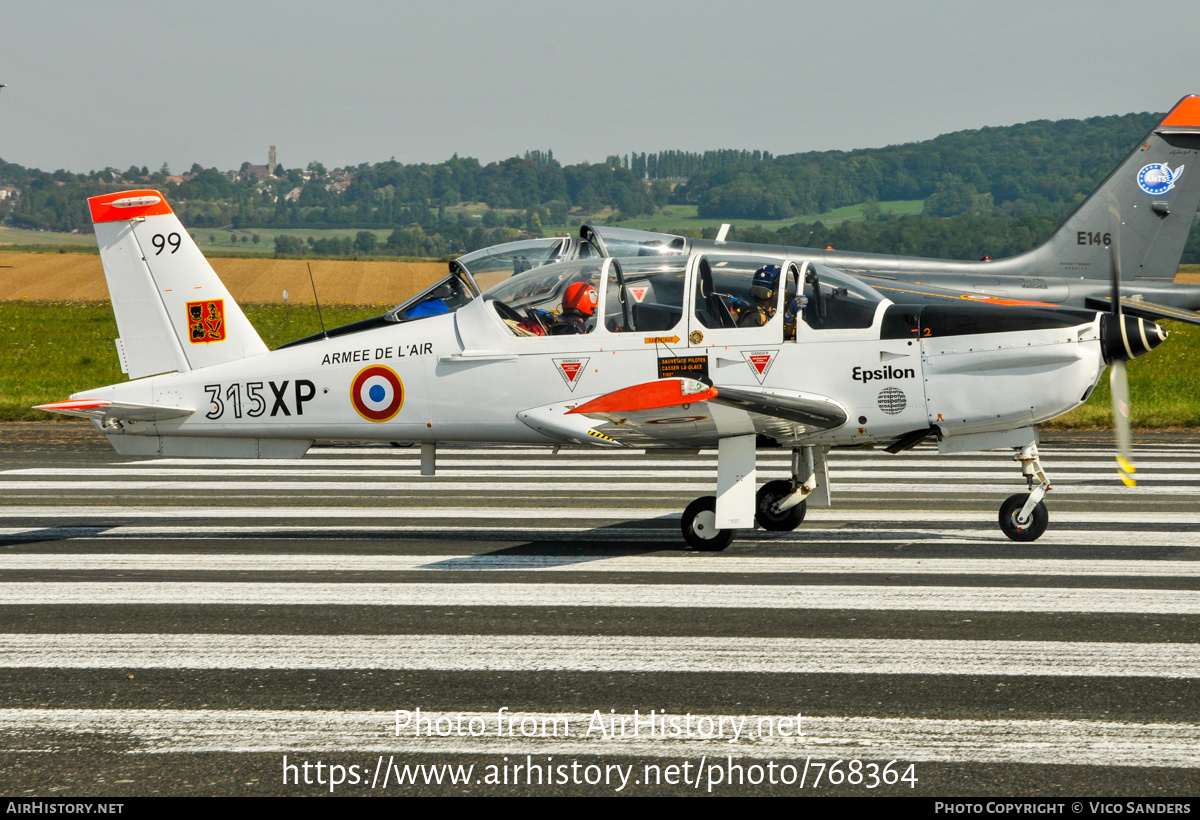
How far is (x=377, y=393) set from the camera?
28.1 feet

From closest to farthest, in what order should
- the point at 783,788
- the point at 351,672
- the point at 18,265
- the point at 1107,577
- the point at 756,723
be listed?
1. the point at 783,788
2. the point at 756,723
3. the point at 351,672
4. the point at 1107,577
5. the point at 18,265

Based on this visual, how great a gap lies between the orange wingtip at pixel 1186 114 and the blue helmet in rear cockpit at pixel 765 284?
44.2 ft

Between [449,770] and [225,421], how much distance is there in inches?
213

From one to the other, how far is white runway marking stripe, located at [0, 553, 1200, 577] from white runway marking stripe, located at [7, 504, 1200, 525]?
145cm

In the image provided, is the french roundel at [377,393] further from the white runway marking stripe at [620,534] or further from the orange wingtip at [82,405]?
the orange wingtip at [82,405]

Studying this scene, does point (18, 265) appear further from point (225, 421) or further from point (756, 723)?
point (756, 723)

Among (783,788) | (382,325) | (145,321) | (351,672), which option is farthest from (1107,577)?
(145,321)

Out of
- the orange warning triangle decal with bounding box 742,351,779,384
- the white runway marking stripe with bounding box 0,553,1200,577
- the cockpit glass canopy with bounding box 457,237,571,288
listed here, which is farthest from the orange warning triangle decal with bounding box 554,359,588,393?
the cockpit glass canopy with bounding box 457,237,571,288

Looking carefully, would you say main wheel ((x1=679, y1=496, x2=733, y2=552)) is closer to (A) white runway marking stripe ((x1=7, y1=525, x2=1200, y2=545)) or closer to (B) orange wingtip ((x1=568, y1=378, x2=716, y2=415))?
(A) white runway marking stripe ((x1=7, y1=525, x2=1200, y2=545))

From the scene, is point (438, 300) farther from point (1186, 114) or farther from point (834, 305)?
point (1186, 114)

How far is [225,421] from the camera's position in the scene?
8734mm

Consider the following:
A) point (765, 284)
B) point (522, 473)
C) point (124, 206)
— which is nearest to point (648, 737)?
point (765, 284)

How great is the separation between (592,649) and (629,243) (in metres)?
7.68

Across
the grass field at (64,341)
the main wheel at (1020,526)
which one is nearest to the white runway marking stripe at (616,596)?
the main wheel at (1020,526)
